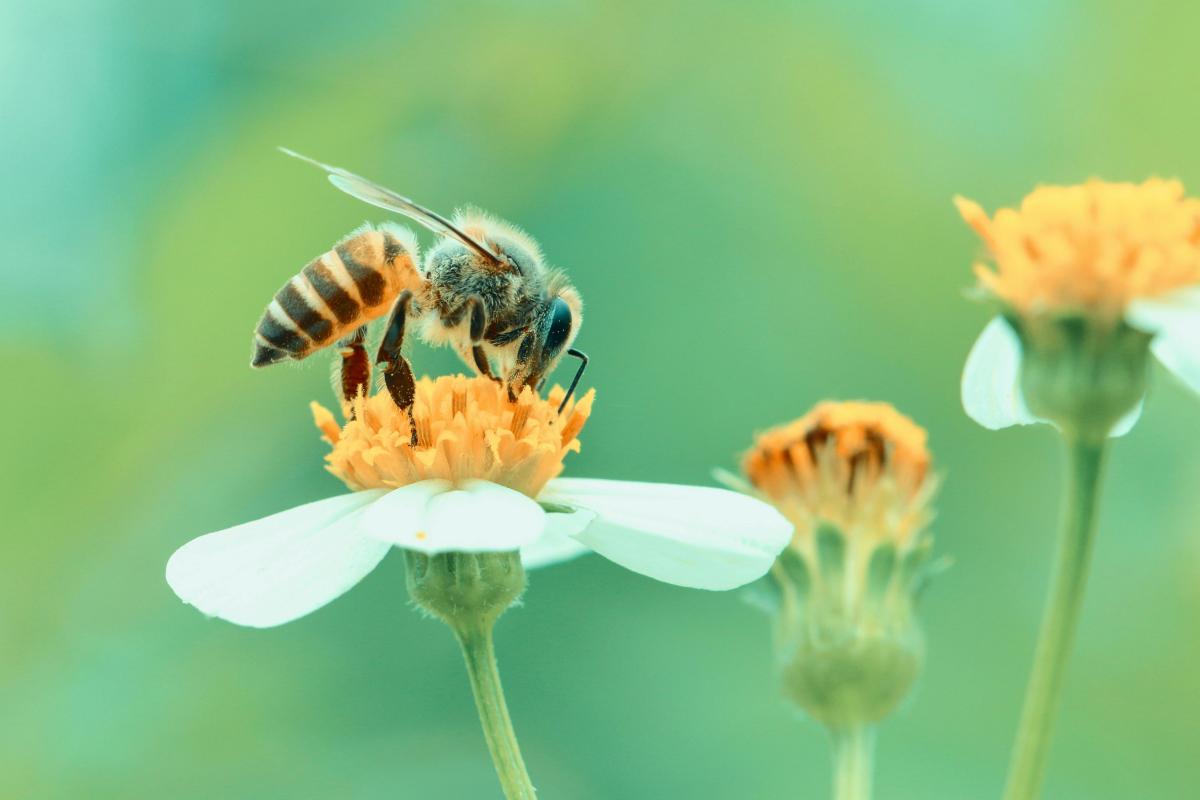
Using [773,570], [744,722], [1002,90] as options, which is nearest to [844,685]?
[773,570]

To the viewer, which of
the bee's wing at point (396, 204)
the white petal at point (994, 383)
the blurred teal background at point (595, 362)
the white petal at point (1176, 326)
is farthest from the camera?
the blurred teal background at point (595, 362)

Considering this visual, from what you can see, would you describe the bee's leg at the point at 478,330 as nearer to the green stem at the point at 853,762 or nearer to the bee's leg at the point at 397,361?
the bee's leg at the point at 397,361

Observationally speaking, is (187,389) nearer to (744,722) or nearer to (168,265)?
(168,265)

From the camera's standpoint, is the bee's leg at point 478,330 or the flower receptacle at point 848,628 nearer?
the flower receptacle at point 848,628

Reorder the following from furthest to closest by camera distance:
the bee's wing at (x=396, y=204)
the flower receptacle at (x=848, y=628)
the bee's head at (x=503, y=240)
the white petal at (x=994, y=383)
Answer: the bee's head at (x=503, y=240)
the bee's wing at (x=396, y=204)
the flower receptacle at (x=848, y=628)
the white petal at (x=994, y=383)

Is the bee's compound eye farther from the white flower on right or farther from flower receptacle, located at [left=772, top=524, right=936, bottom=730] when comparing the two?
the white flower on right

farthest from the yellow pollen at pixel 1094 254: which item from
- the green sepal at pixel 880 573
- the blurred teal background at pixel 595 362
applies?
the blurred teal background at pixel 595 362

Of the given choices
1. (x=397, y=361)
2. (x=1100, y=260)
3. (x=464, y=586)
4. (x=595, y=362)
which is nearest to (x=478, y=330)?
(x=397, y=361)

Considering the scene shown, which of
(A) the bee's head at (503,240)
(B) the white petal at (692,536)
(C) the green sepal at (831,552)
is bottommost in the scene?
(B) the white petal at (692,536)
